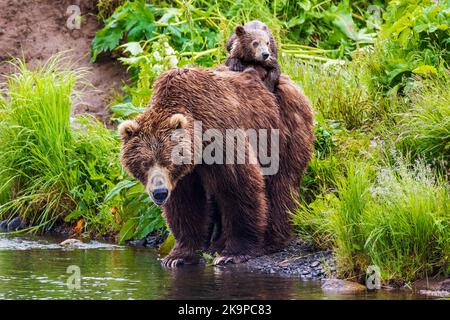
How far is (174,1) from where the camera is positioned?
1439 cm

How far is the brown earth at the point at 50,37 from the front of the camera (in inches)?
568

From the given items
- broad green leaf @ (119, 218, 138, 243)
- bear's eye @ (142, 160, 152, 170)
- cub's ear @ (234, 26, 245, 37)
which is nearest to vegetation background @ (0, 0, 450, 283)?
broad green leaf @ (119, 218, 138, 243)

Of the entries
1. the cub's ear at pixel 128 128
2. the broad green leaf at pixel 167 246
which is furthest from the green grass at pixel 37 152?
the cub's ear at pixel 128 128

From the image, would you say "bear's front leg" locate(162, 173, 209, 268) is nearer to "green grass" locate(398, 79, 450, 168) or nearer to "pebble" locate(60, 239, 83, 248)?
"pebble" locate(60, 239, 83, 248)

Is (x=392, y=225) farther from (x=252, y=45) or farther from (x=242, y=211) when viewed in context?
(x=252, y=45)

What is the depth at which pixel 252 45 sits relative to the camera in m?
10.2

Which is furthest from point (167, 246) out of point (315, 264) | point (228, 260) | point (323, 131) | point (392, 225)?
point (392, 225)

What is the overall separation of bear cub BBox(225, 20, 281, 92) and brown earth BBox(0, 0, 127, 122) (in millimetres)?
4016

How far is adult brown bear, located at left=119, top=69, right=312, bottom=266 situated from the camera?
8.86 meters

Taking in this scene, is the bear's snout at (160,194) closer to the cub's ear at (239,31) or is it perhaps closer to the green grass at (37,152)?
the cub's ear at (239,31)

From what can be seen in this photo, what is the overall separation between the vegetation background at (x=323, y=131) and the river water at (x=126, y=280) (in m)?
0.50

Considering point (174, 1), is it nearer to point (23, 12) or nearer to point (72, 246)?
point (23, 12)
